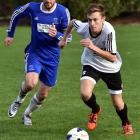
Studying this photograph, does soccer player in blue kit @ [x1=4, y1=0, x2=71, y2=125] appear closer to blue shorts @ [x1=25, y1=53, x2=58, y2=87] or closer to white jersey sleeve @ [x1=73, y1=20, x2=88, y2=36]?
blue shorts @ [x1=25, y1=53, x2=58, y2=87]

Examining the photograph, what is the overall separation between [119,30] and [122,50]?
12690mm

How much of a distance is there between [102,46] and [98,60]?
239 mm

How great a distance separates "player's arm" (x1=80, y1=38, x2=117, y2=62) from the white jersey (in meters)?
0.07

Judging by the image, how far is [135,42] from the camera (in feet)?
93.9

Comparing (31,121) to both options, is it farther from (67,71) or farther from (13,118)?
(67,71)

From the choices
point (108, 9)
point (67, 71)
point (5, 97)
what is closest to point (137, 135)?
point (5, 97)

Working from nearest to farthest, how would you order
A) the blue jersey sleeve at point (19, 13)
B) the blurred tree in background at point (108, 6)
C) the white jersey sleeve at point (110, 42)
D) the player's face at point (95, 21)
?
the player's face at point (95, 21) → the white jersey sleeve at point (110, 42) → the blue jersey sleeve at point (19, 13) → the blurred tree in background at point (108, 6)

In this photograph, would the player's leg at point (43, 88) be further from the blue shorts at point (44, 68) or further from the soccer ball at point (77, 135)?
the soccer ball at point (77, 135)

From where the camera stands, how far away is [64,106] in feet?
39.3

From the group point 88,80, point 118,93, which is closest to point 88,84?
point 88,80

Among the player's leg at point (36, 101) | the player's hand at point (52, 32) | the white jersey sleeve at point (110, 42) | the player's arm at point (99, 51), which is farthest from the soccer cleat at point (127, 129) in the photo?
the player's hand at point (52, 32)

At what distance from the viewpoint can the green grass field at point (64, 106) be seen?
9.42m

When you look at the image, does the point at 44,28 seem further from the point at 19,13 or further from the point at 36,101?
the point at 36,101

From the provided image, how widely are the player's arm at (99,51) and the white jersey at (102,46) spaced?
7cm
